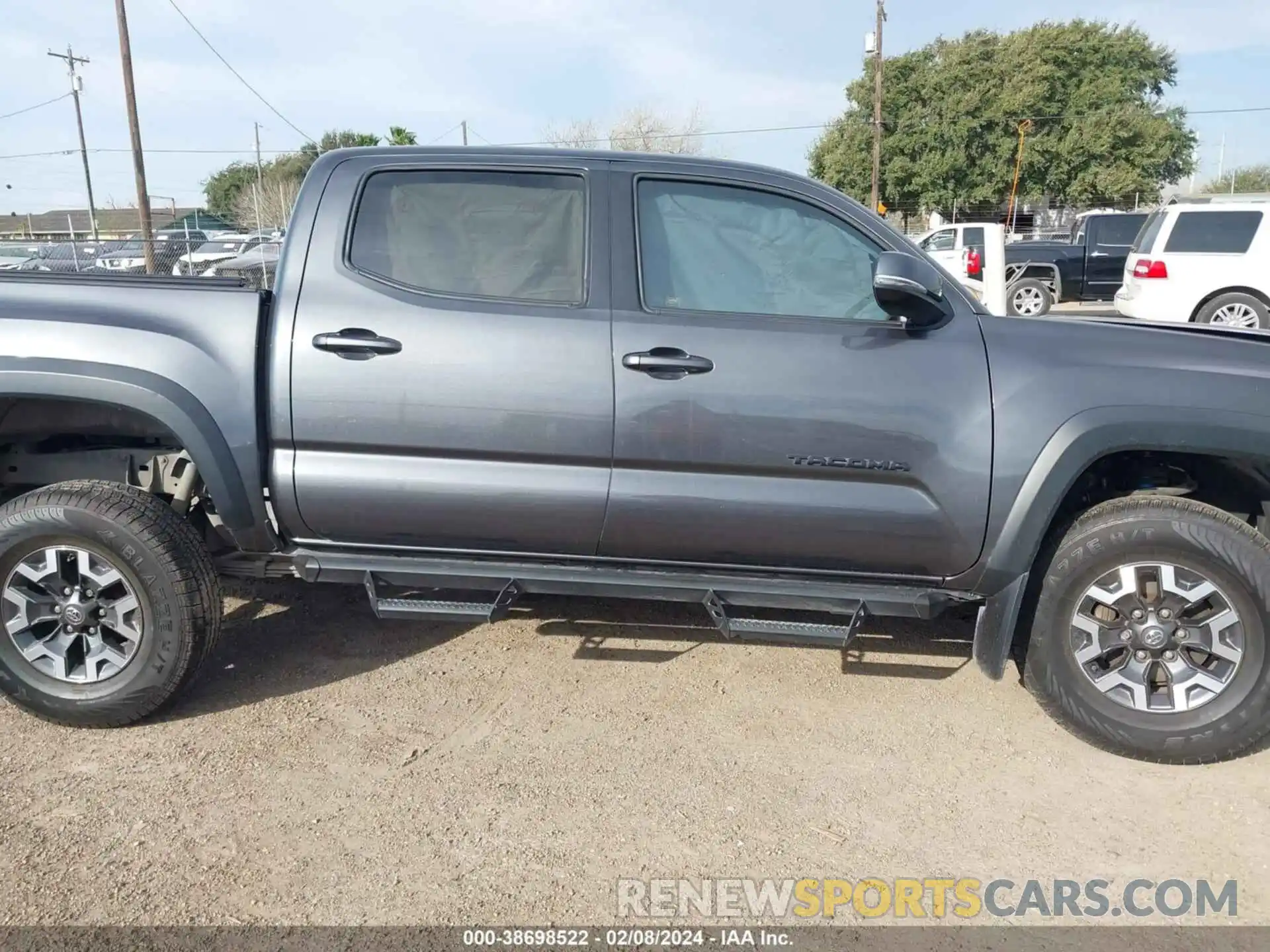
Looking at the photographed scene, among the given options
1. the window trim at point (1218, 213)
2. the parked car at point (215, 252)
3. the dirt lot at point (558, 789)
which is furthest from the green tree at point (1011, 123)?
the dirt lot at point (558, 789)

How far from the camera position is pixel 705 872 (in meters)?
2.52

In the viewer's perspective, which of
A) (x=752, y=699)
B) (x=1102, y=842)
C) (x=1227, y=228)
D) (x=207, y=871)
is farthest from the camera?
(x=1227, y=228)

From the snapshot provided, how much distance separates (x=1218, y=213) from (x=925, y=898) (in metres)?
11.1

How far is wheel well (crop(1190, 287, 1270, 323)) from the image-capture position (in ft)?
33.8

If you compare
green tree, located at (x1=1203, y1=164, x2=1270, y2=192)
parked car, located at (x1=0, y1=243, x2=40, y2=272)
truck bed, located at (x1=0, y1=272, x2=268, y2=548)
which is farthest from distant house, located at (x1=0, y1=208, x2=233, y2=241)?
green tree, located at (x1=1203, y1=164, x2=1270, y2=192)

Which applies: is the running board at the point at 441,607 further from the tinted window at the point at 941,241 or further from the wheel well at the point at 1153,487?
the tinted window at the point at 941,241

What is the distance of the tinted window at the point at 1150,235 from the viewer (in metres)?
11.2

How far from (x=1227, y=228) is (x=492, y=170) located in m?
10.7

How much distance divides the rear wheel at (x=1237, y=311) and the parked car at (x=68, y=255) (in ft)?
51.9

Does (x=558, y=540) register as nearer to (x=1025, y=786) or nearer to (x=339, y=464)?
(x=339, y=464)

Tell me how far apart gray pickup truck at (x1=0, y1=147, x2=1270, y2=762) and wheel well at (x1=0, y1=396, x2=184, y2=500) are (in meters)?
0.23

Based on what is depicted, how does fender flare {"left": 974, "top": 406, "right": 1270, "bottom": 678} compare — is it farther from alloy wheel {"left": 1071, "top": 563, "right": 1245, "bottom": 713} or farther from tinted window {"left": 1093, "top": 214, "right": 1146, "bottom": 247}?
tinted window {"left": 1093, "top": 214, "right": 1146, "bottom": 247}

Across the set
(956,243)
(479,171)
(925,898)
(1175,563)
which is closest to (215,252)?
(956,243)

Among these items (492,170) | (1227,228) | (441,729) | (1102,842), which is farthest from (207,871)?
(1227,228)
